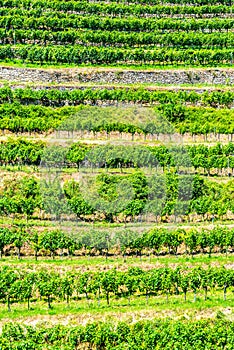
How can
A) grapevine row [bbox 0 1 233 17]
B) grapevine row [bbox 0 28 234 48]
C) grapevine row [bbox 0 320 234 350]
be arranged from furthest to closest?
grapevine row [bbox 0 1 233 17] → grapevine row [bbox 0 28 234 48] → grapevine row [bbox 0 320 234 350]

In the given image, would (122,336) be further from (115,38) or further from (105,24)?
(105,24)

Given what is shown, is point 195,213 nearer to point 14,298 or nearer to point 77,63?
point 14,298

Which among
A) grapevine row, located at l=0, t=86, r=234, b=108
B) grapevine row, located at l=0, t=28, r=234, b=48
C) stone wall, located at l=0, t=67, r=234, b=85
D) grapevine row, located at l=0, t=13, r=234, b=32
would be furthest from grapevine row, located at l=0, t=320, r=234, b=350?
grapevine row, located at l=0, t=13, r=234, b=32

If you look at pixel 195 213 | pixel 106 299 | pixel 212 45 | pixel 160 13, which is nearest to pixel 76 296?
pixel 106 299

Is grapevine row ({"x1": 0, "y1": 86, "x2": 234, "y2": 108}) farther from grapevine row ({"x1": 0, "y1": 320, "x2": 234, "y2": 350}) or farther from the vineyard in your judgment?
grapevine row ({"x1": 0, "y1": 320, "x2": 234, "y2": 350})

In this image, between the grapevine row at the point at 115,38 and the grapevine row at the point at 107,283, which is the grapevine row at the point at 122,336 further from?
the grapevine row at the point at 115,38

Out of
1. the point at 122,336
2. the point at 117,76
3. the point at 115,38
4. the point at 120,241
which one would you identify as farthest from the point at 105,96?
the point at 122,336
